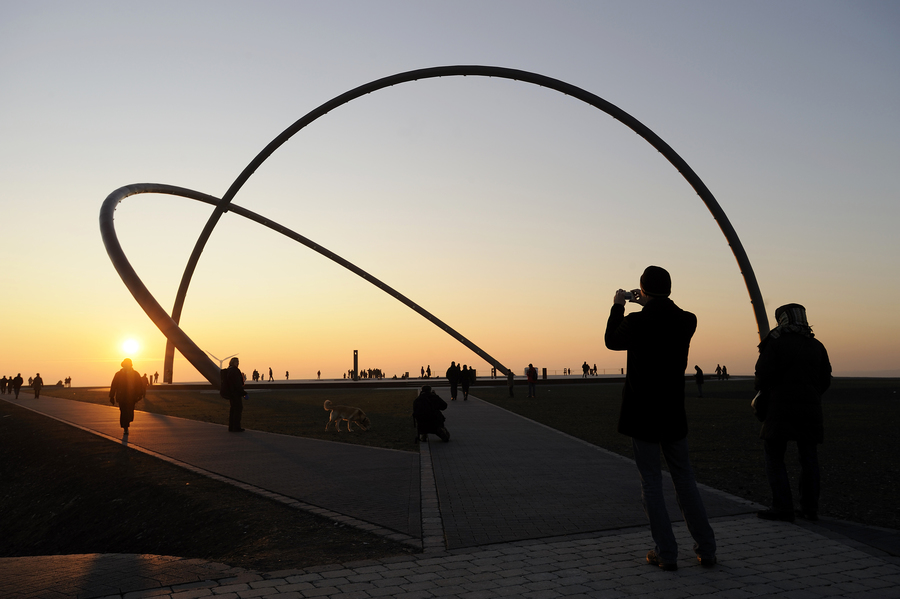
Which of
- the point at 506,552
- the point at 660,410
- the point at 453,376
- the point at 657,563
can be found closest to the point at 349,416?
the point at 506,552

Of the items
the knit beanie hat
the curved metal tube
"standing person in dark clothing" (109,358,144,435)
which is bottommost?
"standing person in dark clothing" (109,358,144,435)

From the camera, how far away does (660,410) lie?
4.75m

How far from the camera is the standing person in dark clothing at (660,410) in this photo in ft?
15.4

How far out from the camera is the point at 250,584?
4.33 m

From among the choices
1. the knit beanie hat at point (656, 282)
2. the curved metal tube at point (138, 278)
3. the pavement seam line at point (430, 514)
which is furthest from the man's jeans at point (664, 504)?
the curved metal tube at point (138, 278)

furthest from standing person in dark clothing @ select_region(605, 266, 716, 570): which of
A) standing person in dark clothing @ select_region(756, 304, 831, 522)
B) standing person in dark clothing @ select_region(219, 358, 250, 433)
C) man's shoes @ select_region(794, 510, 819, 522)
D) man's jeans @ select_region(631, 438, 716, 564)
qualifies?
standing person in dark clothing @ select_region(219, 358, 250, 433)


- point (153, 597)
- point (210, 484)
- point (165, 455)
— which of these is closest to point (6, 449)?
point (165, 455)

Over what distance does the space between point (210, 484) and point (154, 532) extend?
1272 millimetres

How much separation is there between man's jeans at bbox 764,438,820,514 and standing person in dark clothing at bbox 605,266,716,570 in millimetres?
Result: 1777

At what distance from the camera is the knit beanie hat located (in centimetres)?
493

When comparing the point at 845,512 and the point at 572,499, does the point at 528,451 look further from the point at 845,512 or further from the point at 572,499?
the point at 845,512

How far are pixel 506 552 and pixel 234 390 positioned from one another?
11.3 meters

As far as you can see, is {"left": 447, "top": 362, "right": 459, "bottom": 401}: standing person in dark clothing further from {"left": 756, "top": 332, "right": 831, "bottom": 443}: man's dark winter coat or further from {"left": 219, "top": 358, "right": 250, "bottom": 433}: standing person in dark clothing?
{"left": 756, "top": 332, "right": 831, "bottom": 443}: man's dark winter coat

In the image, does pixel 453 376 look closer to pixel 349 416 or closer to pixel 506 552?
pixel 349 416
